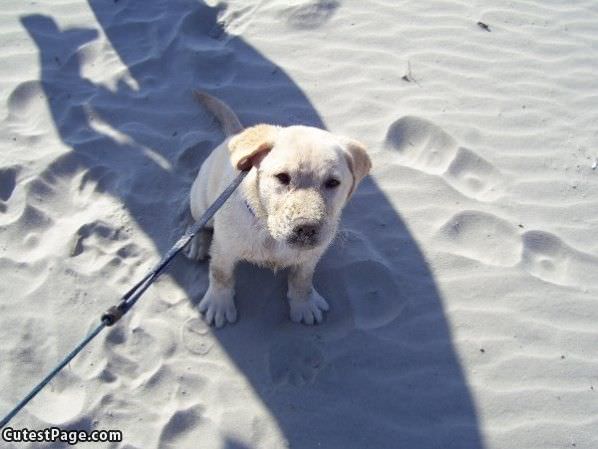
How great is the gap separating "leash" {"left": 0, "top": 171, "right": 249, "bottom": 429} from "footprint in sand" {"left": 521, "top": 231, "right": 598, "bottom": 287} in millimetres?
1988

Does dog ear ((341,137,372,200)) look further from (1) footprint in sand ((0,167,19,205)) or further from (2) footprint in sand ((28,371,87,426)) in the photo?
(1) footprint in sand ((0,167,19,205))

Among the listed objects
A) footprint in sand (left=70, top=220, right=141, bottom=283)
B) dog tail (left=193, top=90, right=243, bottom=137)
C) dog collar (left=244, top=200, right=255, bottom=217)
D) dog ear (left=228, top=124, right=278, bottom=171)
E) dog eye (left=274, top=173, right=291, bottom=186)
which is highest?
dog ear (left=228, top=124, right=278, bottom=171)

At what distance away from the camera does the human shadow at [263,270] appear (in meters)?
2.79

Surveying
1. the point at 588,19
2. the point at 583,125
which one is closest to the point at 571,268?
the point at 583,125

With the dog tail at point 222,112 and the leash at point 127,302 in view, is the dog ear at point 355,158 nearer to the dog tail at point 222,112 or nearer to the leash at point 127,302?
the leash at point 127,302

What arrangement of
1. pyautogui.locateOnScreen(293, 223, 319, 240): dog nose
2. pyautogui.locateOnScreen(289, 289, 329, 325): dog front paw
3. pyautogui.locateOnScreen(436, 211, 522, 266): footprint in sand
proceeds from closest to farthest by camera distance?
pyautogui.locateOnScreen(293, 223, 319, 240): dog nose, pyautogui.locateOnScreen(289, 289, 329, 325): dog front paw, pyautogui.locateOnScreen(436, 211, 522, 266): footprint in sand

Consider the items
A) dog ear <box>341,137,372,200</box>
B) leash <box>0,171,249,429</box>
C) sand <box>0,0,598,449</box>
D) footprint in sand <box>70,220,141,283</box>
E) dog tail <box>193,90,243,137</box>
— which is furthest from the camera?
dog tail <box>193,90,243,137</box>

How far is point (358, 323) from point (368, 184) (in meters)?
1.07

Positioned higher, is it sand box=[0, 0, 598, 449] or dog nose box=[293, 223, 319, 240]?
dog nose box=[293, 223, 319, 240]

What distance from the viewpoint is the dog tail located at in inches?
145

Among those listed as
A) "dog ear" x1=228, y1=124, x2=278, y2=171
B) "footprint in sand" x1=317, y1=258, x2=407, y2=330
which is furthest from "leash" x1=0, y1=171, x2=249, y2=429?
"footprint in sand" x1=317, y1=258, x2=407, y2=330

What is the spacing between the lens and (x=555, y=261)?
133 inches

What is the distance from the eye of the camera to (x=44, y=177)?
3.62m

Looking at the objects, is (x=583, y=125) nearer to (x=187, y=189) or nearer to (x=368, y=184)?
(x=368, y=184)
